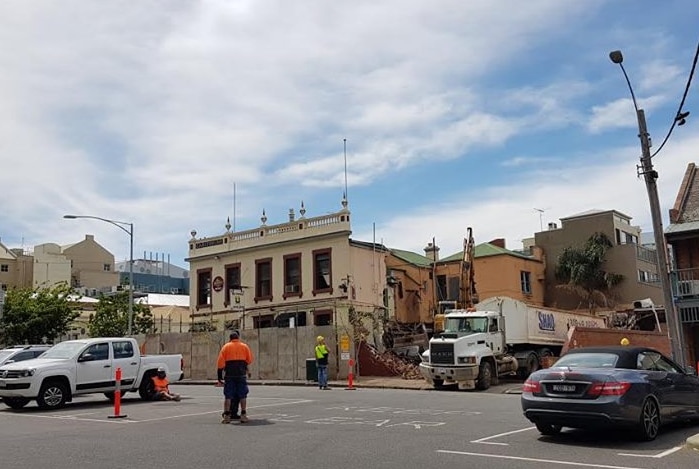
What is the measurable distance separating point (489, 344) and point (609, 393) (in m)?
15.2

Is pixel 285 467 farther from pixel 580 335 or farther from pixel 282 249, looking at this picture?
pixel 282 249

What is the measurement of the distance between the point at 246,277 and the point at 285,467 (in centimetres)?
3248

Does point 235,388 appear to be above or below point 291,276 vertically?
below

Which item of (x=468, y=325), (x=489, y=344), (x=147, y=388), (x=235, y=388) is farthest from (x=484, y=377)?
(x=235, y=388)

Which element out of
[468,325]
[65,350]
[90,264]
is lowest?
[65,350]

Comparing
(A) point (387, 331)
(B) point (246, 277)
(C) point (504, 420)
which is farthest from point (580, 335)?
(B) point (246, 277)

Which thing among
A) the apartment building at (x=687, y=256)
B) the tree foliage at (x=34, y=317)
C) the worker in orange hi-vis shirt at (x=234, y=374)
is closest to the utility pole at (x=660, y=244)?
the worker in orange hi-vis shirt at (x=234, y=374)

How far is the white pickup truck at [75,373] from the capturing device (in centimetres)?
1866

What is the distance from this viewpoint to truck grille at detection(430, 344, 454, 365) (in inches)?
968

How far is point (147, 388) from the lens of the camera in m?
21.2

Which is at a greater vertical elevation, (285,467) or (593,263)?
(593,263)

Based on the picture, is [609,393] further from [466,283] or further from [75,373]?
[466,283]

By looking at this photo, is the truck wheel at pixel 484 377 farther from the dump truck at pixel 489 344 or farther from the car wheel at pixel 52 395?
the car wheel at pixel 52 395

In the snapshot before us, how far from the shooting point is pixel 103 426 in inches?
577
